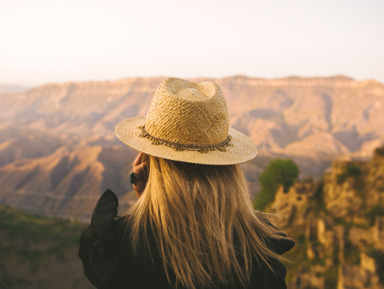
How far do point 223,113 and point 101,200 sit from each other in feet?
3.13

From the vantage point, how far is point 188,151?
5.41 feet

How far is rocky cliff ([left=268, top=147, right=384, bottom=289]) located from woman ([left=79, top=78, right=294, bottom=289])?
51.1ft

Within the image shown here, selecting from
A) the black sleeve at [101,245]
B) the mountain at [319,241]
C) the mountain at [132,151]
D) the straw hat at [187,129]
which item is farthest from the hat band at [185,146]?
the mountain at [319,241]

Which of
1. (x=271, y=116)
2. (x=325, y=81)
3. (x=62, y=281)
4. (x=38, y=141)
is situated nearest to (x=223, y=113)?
(x=62, y=281)

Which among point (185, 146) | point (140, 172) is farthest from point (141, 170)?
point (185, 146)

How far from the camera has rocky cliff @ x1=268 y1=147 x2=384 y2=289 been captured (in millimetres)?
14519

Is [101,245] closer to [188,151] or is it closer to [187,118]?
[188,151]

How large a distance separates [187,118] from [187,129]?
7 cm

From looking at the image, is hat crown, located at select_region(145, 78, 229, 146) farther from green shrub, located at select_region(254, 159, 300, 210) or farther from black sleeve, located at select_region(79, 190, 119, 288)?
green shrub, located at select_region(254, 159, 300, 210)

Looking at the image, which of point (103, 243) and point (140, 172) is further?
point (140, 172)

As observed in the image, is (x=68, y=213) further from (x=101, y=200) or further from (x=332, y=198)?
(x=101, y=200)

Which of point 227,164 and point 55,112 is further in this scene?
point 55,112

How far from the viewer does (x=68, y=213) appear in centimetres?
5797

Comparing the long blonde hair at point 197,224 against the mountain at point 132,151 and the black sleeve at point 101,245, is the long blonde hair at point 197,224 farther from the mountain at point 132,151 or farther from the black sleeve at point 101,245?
the mountain at point 132,151
